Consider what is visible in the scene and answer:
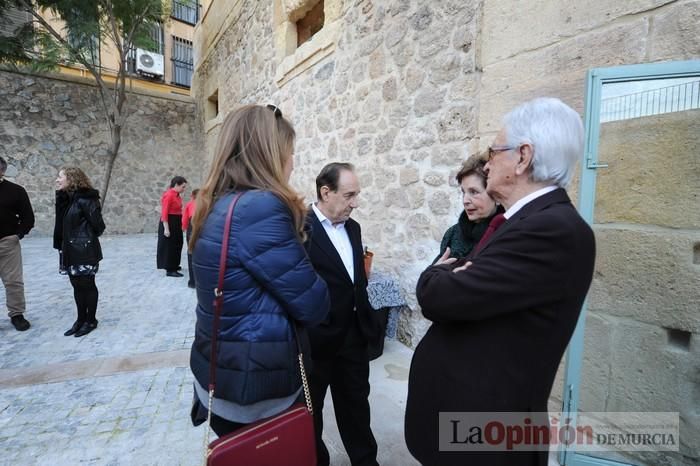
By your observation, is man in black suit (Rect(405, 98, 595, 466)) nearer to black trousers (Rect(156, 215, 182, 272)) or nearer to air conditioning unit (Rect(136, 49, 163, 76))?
black trousers (Rect(156, 215, 182, 272))

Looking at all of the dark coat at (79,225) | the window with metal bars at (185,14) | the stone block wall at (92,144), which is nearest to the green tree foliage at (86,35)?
the stone block wall at (92,144)

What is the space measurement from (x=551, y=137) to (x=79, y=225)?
434 cm

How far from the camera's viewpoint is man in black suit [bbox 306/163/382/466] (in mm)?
1842

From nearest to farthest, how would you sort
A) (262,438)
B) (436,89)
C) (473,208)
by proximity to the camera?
1. (262,438)
2. (473,208)
3. (436,89)

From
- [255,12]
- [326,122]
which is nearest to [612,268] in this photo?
[326,122]

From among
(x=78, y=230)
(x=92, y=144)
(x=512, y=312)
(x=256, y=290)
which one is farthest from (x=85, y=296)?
(x=92, y=144)

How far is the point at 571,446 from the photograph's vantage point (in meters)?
2.04

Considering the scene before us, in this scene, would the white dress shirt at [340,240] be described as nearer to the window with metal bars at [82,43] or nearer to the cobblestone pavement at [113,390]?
the cobblestone pavement at [113,390]

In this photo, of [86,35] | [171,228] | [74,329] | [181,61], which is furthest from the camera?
[181,61]

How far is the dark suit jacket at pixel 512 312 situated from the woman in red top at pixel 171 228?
248 inches

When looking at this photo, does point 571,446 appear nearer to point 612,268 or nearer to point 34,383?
point 612,268

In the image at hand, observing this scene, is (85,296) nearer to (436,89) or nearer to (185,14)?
(436,89)

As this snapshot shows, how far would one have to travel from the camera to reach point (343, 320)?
185cm

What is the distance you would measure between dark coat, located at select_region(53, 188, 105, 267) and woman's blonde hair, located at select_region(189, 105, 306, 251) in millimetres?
3216
